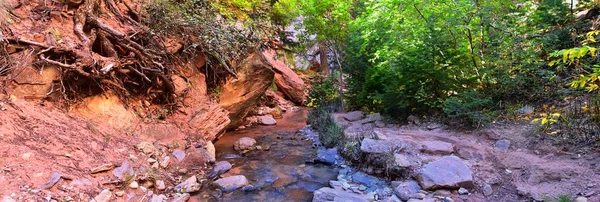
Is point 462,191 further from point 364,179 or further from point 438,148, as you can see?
point 364,179

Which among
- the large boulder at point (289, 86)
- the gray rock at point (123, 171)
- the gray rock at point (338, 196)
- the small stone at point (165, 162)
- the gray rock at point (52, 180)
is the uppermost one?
the gray rock at point (52, 180)

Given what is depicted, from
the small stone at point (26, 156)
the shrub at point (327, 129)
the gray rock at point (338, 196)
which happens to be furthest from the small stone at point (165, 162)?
the shrub at point (327, 129)

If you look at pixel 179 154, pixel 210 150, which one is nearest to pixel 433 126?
pixel 210 150

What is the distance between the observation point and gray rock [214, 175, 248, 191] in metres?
5.21

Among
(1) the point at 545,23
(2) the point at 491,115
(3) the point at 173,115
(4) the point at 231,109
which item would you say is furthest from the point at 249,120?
(1) the point at 545,23

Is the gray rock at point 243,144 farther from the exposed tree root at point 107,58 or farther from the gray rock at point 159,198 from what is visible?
the gray rock at point 159,198

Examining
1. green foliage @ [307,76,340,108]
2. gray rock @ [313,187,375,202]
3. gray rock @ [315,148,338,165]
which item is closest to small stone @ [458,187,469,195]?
gray rock @ [313,187,375,202]

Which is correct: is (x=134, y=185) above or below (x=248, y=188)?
above

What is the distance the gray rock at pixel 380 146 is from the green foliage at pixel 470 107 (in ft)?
4.18

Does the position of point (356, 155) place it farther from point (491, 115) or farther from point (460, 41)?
point (460, 41)

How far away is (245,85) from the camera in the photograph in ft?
27.6

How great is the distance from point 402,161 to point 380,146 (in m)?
0.50

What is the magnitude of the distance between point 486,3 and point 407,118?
267 cm

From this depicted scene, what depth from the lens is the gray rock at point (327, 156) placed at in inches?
250
